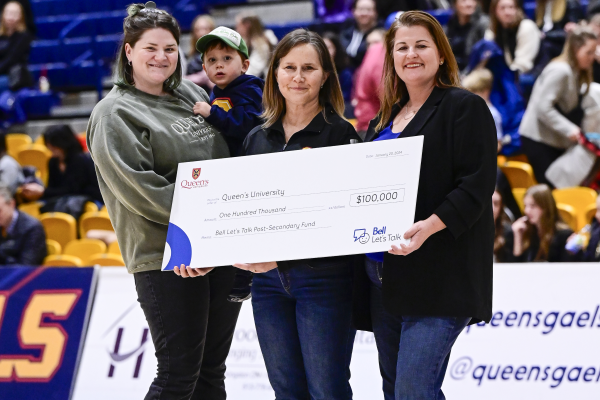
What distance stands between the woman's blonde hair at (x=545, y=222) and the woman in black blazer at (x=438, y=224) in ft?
7.67

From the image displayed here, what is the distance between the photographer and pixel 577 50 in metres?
5.68

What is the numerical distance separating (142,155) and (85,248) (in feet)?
10.8

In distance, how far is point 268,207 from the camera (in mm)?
2742

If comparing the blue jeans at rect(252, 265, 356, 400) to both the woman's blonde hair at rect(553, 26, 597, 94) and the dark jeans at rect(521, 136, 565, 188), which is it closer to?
the dark jeans at rect(521, 136, 565, 188)

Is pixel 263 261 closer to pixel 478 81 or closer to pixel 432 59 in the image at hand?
pixel 432 59

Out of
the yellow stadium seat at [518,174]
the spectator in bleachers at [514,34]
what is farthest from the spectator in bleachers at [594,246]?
the spectator in bleachers at [514,34]

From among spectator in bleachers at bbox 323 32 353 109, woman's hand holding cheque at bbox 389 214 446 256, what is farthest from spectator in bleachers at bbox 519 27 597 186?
woman's hand holding cheque at bbox 389 214 446 256

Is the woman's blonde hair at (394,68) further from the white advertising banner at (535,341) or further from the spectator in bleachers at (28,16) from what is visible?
the spectator in bleachers at (28,16)

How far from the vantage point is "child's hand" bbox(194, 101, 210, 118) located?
9.77ft

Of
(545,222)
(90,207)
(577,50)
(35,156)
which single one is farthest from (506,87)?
(35,156)

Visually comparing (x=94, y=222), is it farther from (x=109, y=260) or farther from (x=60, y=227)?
(x=109, y=260)

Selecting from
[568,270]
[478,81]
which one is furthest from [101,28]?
[568,270]

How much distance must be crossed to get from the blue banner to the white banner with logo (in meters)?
0.16

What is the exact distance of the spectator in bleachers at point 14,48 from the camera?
870 cm
